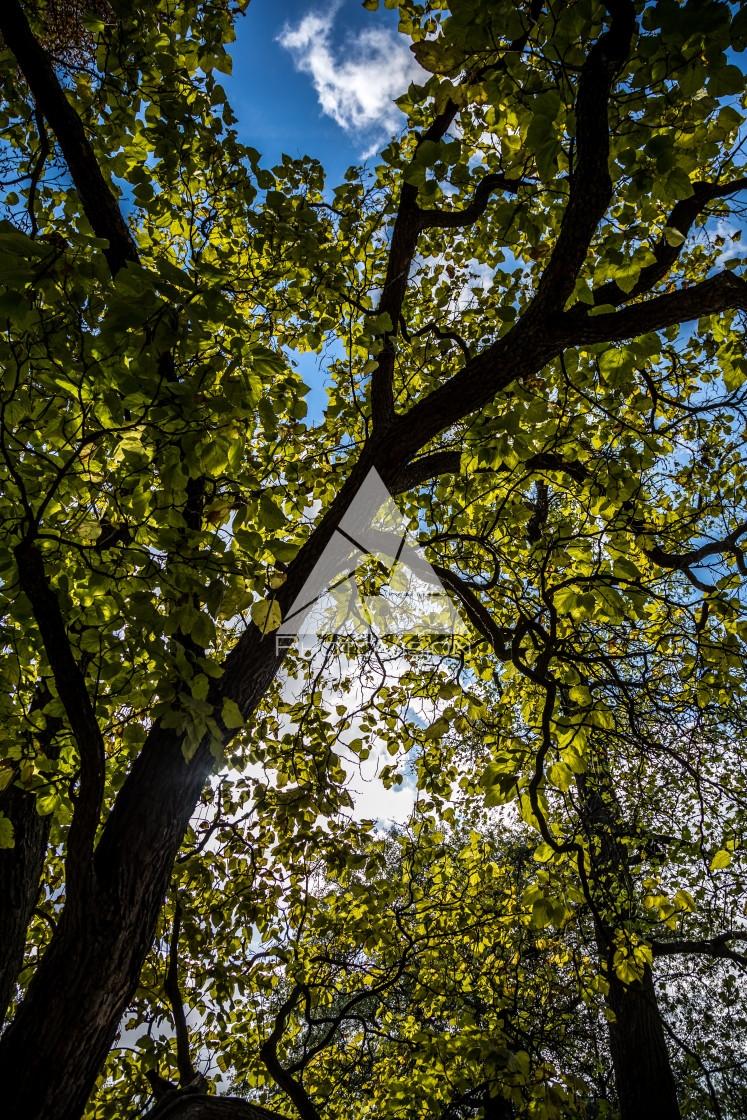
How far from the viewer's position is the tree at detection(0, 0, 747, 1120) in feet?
7.29

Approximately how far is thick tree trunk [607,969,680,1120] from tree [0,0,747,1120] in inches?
231

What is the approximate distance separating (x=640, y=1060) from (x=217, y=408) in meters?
10.0

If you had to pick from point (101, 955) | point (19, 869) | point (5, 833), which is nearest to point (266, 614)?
point (101, 955)

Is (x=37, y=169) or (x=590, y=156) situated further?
(x=37, y=169)

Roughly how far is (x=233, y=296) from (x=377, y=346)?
2.11 metres

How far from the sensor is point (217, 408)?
2162 mm

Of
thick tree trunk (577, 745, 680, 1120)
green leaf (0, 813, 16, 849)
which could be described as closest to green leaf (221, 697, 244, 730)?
green leaf (0, 813, 16, 849)

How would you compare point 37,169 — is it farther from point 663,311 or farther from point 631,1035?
point 631,1035

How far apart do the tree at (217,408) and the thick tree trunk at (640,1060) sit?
5.86m

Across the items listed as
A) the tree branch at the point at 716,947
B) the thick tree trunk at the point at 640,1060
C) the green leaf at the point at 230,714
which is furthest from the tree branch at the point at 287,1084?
the thick tree trunk at the point at 640,1060

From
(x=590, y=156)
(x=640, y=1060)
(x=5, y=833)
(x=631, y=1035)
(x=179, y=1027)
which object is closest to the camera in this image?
(x=590, y=156)

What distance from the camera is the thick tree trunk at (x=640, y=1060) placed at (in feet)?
22.0

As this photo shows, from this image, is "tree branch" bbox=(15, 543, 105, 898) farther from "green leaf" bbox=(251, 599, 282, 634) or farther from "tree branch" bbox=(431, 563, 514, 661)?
"tree branch" bbox=(431, 563, 514, 661)

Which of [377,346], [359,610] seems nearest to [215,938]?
[359,610]
